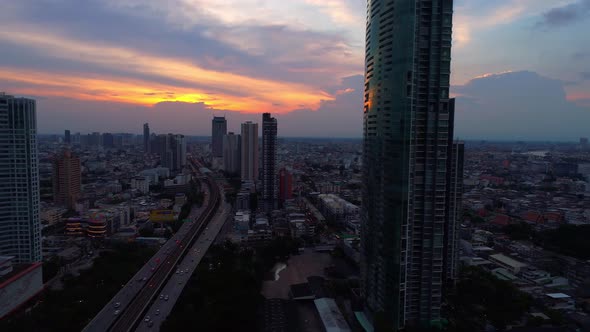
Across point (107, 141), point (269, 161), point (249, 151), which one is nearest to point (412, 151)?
point (269, 161)

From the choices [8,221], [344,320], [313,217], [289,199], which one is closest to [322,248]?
[313,217]

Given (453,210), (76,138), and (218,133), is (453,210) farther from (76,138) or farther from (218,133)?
(76,138)

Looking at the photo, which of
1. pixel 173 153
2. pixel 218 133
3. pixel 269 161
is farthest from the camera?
pixel 218 133

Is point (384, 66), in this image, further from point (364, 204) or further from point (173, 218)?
point (173, 218)

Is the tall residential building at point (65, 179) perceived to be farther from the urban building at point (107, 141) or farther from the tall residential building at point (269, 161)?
the urban building at point (107, 141)

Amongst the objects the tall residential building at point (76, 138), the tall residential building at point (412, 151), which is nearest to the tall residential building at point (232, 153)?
the tall residential building at point (412, 151)

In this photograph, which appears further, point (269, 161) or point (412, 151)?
point (269, 161)

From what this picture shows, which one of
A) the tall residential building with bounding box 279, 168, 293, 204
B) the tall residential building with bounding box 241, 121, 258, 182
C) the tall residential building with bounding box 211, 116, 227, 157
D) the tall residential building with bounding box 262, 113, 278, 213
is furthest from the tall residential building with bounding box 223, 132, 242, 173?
the tall residential building with bounding box 262, 113, 278, 213
